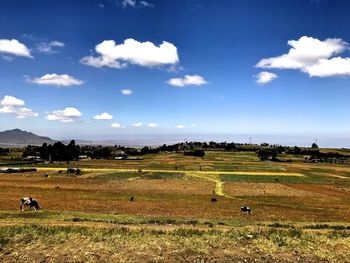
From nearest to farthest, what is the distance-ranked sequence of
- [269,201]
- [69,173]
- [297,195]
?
[269,201], [297,195], [69,173]

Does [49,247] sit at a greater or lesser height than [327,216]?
greater

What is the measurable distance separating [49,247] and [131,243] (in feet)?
14.3

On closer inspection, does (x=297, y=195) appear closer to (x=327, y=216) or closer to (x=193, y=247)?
(x=327, y=216)

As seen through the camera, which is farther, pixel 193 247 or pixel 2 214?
pixel 2 214

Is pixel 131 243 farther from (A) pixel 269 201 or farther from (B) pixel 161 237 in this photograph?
(A) pixel 269 201

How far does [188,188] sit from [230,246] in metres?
60.0

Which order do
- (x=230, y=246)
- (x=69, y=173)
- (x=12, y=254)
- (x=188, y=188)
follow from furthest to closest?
(x=69, y=173), (x=188, y=188), (x=230, y=246), (x=12, y=254)

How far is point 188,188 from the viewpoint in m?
80.4

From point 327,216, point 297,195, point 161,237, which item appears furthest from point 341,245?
point 297,195

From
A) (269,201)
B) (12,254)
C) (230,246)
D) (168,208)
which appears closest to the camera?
(12,254)

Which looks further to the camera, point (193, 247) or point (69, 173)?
point (69, 173)

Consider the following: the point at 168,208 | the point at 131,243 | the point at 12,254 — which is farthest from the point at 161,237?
the point at 168,208

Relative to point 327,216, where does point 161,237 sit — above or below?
above

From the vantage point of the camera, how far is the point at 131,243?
67.8 ft
